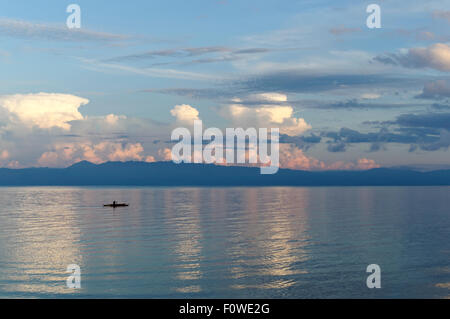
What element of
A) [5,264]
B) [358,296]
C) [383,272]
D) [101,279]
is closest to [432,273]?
[383,272]

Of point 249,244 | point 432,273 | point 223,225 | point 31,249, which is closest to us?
point 432,273

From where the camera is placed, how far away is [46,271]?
52531mm

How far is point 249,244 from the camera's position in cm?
7188

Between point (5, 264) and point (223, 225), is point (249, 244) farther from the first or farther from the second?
point (5, 264)

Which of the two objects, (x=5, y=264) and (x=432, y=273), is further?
(x=5, y=264)

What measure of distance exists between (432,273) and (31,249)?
55708mm
